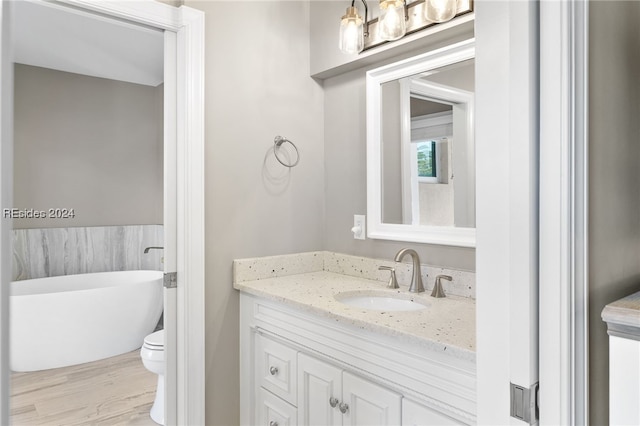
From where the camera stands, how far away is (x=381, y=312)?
1.45 meters

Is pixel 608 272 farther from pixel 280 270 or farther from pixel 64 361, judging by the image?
pixel 64 361

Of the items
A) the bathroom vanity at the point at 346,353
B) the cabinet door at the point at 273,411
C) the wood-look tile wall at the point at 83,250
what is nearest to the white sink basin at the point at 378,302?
the bathroom vanity at the point at 346,353

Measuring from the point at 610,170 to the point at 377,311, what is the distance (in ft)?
2.84

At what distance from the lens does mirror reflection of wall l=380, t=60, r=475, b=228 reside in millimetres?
1751

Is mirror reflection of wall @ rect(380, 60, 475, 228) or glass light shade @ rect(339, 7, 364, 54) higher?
glass light shade @ rect(339, 7, 364, 54)

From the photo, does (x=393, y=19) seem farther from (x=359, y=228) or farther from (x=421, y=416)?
(x=421, y=416)

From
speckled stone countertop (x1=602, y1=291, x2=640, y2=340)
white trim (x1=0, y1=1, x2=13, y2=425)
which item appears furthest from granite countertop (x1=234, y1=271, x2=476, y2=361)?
white trim (x1=0, y1=1, x2=13, y2=425)

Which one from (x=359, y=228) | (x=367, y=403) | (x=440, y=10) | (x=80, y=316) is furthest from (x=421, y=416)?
(x=80, y=316)

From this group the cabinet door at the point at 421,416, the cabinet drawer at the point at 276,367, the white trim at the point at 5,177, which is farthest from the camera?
the cabinet drawer at the point at 276,367

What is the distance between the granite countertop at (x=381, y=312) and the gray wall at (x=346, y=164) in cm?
18

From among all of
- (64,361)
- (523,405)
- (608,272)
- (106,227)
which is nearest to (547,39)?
(608,272)

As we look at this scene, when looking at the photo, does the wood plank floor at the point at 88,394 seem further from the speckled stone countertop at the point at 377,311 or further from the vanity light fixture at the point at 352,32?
the vanity light fixture at the point at 352,32

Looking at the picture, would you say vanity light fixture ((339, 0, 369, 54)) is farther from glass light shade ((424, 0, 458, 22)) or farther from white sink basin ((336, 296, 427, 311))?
white sink basin ((336, 296, 427, 311))

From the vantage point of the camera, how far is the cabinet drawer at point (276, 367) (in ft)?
5.57
